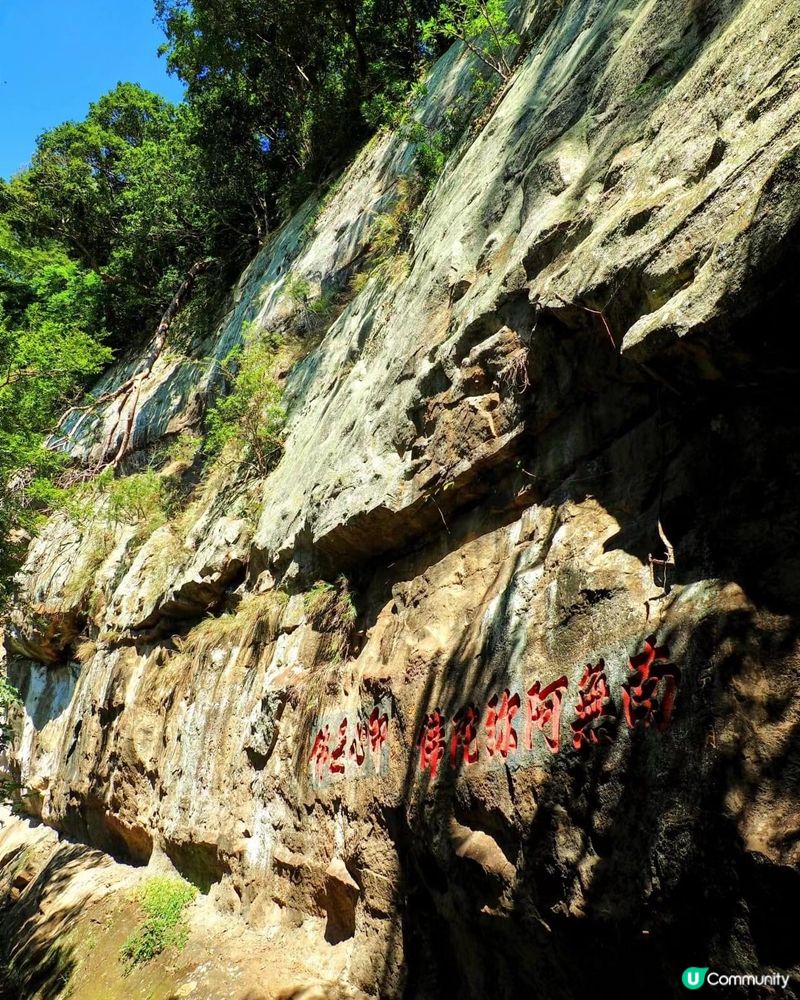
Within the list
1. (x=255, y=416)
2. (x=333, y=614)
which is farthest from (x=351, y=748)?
(x=255, y=416)

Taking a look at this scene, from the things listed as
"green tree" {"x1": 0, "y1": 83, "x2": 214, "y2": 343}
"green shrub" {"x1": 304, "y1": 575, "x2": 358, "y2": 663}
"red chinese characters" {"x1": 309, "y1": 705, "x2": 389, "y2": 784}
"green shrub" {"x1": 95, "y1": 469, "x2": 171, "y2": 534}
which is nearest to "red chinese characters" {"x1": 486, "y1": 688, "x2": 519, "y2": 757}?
"red chinese characters" {"x1": 309, "y1": 705, "x2": 389, "y2": 784}

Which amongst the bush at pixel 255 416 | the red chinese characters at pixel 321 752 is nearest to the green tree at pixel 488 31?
the bush at pixel 255 416

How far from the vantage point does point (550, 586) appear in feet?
11.1

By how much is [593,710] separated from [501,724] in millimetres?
593

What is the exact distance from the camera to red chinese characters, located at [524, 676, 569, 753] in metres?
3.01

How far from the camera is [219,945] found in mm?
4984

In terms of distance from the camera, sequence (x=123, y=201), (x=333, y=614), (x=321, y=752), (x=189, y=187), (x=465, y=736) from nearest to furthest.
A: (x=465, y=736)
(x=321, y=752)
(x=333, y=614)
(x=189, y=187)
(x=123, y=201)

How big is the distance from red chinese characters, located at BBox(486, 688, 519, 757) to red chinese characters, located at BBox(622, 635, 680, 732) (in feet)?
2.23

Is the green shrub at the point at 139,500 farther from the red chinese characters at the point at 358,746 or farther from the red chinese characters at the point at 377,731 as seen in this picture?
the red chinese characters at the point at 377,731

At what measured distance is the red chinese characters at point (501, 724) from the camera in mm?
3225

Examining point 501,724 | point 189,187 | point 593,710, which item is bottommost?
point 501,724

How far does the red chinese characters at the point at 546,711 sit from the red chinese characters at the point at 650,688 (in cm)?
38

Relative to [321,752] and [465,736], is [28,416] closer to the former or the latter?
[321,752]

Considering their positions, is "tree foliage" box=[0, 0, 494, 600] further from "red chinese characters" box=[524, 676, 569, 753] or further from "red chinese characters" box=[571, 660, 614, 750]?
"red chinese characters" box=[571, 660, 614, 750]
